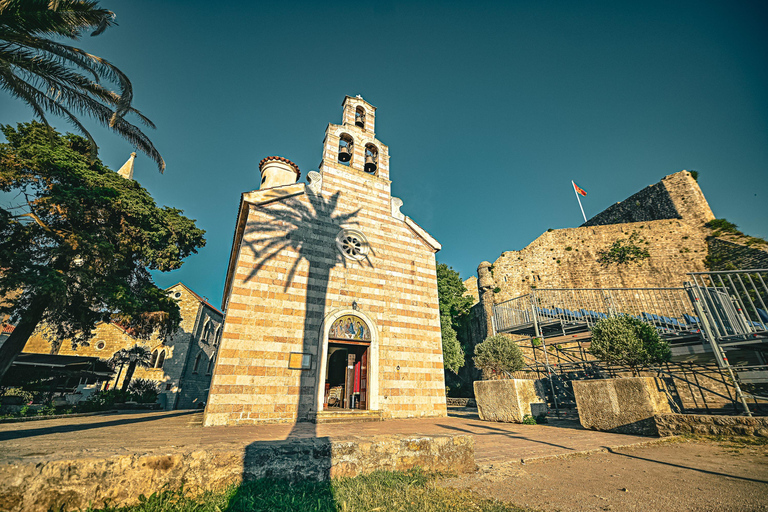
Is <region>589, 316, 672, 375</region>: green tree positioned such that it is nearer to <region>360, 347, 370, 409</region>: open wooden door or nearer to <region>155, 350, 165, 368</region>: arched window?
<region>360, 347, 370, 409</region>: open wooden door

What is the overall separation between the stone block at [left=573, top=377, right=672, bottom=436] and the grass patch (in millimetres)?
5248

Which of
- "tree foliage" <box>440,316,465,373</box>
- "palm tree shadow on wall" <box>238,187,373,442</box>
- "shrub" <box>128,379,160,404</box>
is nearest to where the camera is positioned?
"palm tree shadow on wall" <box>238,187,373,442</box>

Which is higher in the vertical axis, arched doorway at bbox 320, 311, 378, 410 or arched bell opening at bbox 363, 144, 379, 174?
arched bell opening at bbox 363, 144, 379, 174

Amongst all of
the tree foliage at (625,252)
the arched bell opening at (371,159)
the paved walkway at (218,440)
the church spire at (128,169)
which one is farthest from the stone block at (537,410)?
the church spire at (128,169)

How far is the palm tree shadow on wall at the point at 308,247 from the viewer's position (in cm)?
884

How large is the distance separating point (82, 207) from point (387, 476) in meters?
14.2

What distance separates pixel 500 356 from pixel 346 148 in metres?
9.85

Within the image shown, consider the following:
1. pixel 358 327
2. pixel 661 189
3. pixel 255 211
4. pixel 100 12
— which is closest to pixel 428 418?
pixel 358 327

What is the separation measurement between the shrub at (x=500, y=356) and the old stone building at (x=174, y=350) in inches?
734

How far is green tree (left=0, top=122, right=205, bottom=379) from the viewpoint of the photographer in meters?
10.2

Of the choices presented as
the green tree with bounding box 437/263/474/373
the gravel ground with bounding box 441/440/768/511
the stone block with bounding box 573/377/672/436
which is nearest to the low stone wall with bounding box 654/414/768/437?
the stone block with bounding box 573/377/672/436

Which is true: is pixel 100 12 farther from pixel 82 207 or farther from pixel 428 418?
pixel 428 418

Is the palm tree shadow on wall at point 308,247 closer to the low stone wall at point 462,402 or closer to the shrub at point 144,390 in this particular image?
the low stone wall at point 462,402

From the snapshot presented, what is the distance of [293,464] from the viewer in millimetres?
3174
